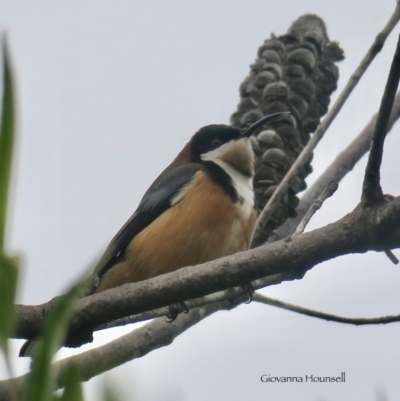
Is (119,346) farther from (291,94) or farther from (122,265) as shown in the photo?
(291,94)

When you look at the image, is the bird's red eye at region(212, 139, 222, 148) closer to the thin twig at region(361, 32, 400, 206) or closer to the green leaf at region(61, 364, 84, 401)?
the thin twig at region(361, 32, 400, 206)

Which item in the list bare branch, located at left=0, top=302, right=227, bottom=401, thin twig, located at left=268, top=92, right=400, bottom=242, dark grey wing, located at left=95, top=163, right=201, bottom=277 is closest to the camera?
bare branch, located at left=0, top=302, right=227, bottom=401

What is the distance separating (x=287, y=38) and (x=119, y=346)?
3.34 meters

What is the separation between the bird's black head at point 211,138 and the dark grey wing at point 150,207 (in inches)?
23.4

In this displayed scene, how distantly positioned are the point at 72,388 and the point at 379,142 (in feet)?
6.28

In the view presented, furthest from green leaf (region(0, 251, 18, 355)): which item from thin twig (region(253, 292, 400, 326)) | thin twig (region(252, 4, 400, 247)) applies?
thin twig (region(252, 4, 400, 247))

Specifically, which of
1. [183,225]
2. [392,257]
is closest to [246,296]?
[183,225]

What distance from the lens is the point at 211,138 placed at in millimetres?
6301

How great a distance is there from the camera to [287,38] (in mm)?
6531

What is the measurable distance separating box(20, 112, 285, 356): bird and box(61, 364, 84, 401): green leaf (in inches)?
151

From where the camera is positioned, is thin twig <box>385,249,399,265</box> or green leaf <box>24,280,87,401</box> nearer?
green leaf <box>24,280,87,401</box>

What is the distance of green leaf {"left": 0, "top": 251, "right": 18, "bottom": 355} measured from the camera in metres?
Result: 0.94

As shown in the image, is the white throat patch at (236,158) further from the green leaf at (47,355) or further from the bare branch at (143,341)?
the green leaf at (47,355)

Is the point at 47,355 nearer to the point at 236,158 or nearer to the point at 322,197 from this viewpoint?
the point at 322,197
